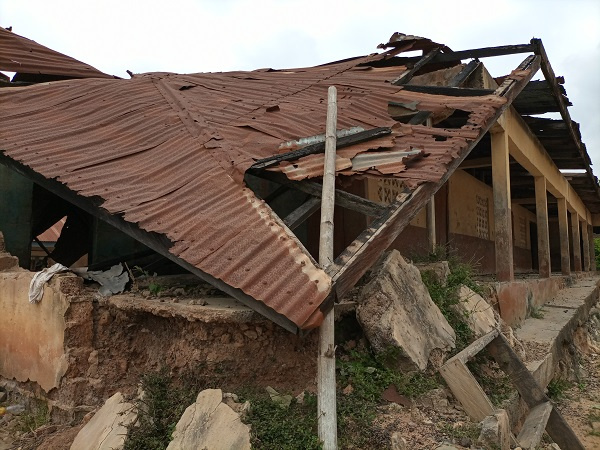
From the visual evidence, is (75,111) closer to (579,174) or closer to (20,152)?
(20,152)

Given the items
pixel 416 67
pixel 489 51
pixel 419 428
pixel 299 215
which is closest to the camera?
pixel 419 428

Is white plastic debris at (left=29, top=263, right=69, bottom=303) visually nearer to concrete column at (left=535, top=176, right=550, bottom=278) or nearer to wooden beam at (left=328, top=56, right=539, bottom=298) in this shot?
wooden beam at (left=328, top=56, right=539, bottom=298)

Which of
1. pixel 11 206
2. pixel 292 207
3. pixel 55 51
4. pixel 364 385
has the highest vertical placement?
pixel 55 51

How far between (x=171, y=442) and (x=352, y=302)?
1535 millimetres

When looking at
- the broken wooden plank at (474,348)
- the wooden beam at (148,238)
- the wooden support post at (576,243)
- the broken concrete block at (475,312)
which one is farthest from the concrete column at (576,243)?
the wooden beam at (148,238)

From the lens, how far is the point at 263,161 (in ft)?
13.0

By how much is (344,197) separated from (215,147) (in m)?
1.37

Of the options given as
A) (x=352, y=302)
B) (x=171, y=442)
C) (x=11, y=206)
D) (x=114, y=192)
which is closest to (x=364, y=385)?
(x=352, y=302)

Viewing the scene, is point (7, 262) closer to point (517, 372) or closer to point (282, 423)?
point (282, 423)

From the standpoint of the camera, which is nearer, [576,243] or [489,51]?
[489,51]

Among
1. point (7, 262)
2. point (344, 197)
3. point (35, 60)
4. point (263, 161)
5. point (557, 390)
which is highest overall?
point (35, 60)

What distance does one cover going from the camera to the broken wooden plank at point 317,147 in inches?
154

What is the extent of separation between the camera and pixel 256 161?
157 inches

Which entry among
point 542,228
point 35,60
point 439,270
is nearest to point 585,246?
point 542,228
